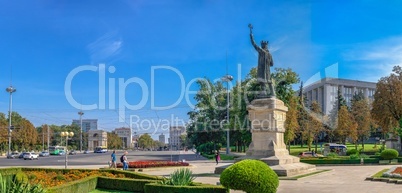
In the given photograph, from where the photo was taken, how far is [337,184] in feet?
60.4

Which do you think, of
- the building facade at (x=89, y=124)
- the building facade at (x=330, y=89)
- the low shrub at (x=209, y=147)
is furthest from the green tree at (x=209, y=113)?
the building facade at (x=89, y=124)

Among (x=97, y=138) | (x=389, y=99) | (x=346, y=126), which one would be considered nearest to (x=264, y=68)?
(x=389, y=99)

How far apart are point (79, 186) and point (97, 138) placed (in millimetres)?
142815

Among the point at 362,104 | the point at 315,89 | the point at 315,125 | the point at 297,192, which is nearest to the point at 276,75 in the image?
→ the point at 315,125

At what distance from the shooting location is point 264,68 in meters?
24.2

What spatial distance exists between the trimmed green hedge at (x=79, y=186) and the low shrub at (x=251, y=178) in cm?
532

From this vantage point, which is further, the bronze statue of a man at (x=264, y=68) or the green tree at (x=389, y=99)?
the green tree at (x=389, y=99)

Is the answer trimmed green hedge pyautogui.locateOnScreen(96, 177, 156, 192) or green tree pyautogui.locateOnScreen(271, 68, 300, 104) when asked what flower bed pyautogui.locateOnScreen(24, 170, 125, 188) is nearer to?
trimmed green hedge pyautogui.locateOnScreen(96, 177, 156, 192)

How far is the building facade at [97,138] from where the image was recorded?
494ft

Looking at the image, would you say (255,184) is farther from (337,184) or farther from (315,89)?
(315,89)

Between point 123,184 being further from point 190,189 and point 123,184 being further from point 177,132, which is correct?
point 177,132

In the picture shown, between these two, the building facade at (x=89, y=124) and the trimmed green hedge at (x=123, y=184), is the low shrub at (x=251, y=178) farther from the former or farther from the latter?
the building facade at (x=89, y=124)

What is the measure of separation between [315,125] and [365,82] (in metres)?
76.5

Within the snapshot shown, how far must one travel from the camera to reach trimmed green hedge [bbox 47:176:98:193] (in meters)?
13.3
